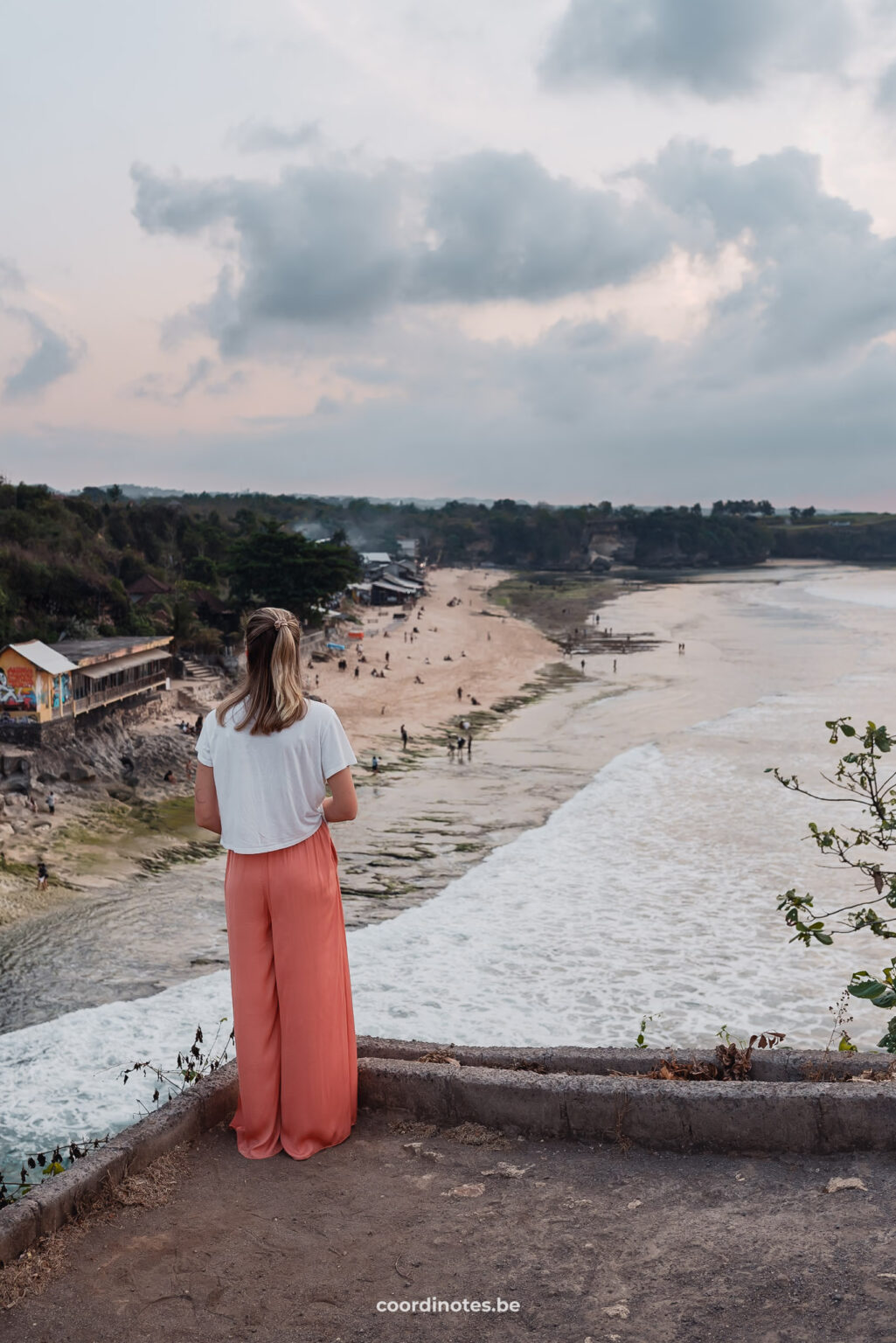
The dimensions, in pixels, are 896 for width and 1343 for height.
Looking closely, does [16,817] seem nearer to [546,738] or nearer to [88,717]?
[88,717]

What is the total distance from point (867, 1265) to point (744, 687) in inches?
1460

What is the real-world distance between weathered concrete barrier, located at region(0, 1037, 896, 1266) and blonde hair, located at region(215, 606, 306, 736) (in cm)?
180

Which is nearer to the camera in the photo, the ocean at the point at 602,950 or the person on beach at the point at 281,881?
the person on beach at the point at 281,881

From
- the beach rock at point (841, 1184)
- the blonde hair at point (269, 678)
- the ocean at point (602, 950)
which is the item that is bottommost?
the ocean at point (602, 950)

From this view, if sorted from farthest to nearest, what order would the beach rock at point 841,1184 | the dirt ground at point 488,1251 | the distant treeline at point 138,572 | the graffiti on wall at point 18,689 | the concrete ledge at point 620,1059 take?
the distant treeline at point 138,572 < the graffiti on wall at point 18,689 < the concrete ledge at point 620,1059 < the beach rock at point 841,1184 < the dirt ground at point 488,1251

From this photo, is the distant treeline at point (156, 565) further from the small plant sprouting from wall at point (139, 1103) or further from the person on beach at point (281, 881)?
the person on beach at point (281, 881)

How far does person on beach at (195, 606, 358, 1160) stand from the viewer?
4.13m

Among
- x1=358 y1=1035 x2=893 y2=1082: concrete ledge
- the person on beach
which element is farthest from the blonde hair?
x1=358 y1=1035 x2=893 y2=1082: concrete ledge

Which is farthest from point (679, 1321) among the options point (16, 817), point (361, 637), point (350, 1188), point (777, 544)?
point (777, 544)

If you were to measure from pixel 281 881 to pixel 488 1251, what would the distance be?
1560 mm

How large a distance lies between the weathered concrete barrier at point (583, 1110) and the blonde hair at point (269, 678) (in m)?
1.80

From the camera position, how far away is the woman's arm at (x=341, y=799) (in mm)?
4180

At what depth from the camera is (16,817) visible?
2014cm

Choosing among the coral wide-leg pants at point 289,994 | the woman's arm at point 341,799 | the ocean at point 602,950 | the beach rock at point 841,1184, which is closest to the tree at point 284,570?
the ocean at point 602,950
